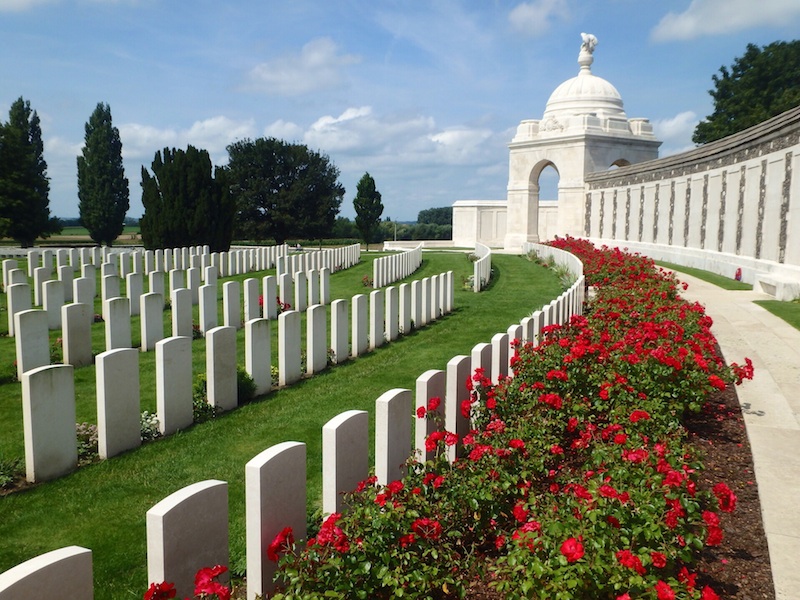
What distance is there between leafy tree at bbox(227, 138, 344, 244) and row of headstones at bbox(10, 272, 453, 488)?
40.0m

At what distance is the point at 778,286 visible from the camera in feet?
46.5

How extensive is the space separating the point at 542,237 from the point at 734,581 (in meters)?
46.6

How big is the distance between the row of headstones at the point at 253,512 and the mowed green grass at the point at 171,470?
2.55 ft

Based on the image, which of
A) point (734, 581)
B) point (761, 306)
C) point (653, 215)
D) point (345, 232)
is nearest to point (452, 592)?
point (734, 581)

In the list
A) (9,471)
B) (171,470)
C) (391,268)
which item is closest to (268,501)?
(171,470)

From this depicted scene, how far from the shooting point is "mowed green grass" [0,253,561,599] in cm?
383

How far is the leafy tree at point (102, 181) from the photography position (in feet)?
151

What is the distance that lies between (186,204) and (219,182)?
1725mm

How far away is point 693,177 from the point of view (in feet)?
83.6

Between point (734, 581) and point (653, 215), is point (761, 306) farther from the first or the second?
point (653, 215)

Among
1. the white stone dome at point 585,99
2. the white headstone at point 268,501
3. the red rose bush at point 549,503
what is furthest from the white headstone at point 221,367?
the white stone dome at point 585,99

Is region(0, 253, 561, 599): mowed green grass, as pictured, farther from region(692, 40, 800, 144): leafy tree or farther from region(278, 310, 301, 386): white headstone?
region(692, 40, 800, 144): leafy tree

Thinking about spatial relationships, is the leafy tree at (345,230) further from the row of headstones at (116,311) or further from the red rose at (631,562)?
the red rose at (631,562)

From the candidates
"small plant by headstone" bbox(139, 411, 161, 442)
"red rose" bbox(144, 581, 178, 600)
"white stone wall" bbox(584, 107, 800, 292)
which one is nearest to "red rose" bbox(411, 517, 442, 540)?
"red rose" bbox(144, 581, 178, 600)
